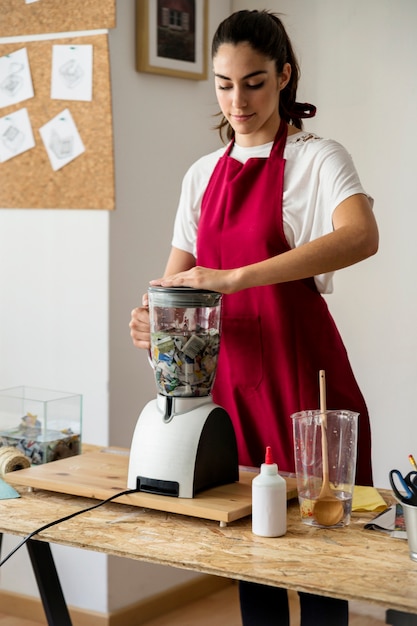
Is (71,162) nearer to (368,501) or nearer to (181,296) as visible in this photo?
(181,296)

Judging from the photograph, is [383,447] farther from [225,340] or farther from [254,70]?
[254,70]

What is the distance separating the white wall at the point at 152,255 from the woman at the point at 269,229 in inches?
36.8

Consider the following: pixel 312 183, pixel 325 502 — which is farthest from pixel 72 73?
pixel 325 502

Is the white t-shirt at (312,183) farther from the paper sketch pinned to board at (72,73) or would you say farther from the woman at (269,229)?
the paper sketch pinned to board at (72,73)

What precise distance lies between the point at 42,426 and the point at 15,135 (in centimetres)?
127

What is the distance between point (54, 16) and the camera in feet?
9.78

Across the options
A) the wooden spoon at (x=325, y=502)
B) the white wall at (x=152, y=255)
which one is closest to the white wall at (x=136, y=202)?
the white wall at (x=152, y=255)

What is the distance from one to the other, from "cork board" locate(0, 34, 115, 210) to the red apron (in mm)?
955

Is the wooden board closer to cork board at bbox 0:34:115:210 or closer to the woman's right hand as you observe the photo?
the woman's right hand

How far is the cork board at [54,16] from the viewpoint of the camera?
2910 mm

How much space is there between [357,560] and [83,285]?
1.77m

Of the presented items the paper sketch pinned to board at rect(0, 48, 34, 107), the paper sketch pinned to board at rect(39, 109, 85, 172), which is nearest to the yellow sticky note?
the paper sketch pinned to board at rect(39, 109, 85, 172)

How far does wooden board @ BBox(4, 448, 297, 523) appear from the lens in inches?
65.1

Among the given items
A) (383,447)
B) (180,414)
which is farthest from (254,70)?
(383,447)
